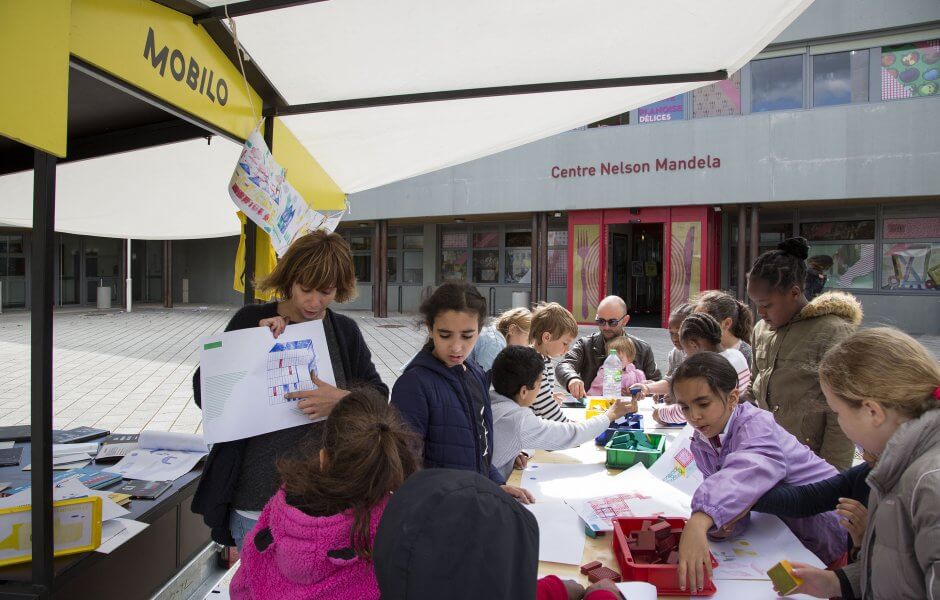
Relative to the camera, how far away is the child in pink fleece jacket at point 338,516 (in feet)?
4.23

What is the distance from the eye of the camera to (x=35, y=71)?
1475mm

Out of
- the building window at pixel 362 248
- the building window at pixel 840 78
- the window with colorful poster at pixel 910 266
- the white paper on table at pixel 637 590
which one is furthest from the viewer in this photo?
the building window at pixel 362 248

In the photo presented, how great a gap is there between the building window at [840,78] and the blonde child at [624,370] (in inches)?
438

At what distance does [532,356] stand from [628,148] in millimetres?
12478

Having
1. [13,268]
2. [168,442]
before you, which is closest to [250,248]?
[168,442]

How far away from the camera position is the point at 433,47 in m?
2.60

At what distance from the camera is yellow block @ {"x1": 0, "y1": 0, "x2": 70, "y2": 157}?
1.40 m

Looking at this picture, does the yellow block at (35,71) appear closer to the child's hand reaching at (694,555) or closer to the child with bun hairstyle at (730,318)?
the child's hand reaching at (694,555)

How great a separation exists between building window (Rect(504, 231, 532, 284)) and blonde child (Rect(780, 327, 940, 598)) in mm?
16058

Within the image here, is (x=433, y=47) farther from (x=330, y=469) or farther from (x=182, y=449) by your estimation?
(x=182, y=449)

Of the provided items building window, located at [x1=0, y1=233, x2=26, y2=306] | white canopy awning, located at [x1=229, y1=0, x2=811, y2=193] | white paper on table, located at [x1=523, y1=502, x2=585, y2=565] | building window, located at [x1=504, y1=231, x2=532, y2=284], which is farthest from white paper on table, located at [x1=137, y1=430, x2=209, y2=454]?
building window, located at [x1=0, y1=233, x2=26, y2=306]

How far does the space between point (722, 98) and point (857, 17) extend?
2777mm

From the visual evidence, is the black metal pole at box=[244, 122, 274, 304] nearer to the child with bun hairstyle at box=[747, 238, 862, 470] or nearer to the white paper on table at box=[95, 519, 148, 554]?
the white paper on table at box=[95, 519, 148, 554]

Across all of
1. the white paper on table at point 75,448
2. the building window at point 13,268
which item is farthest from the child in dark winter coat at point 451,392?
the building window at point 13,268
